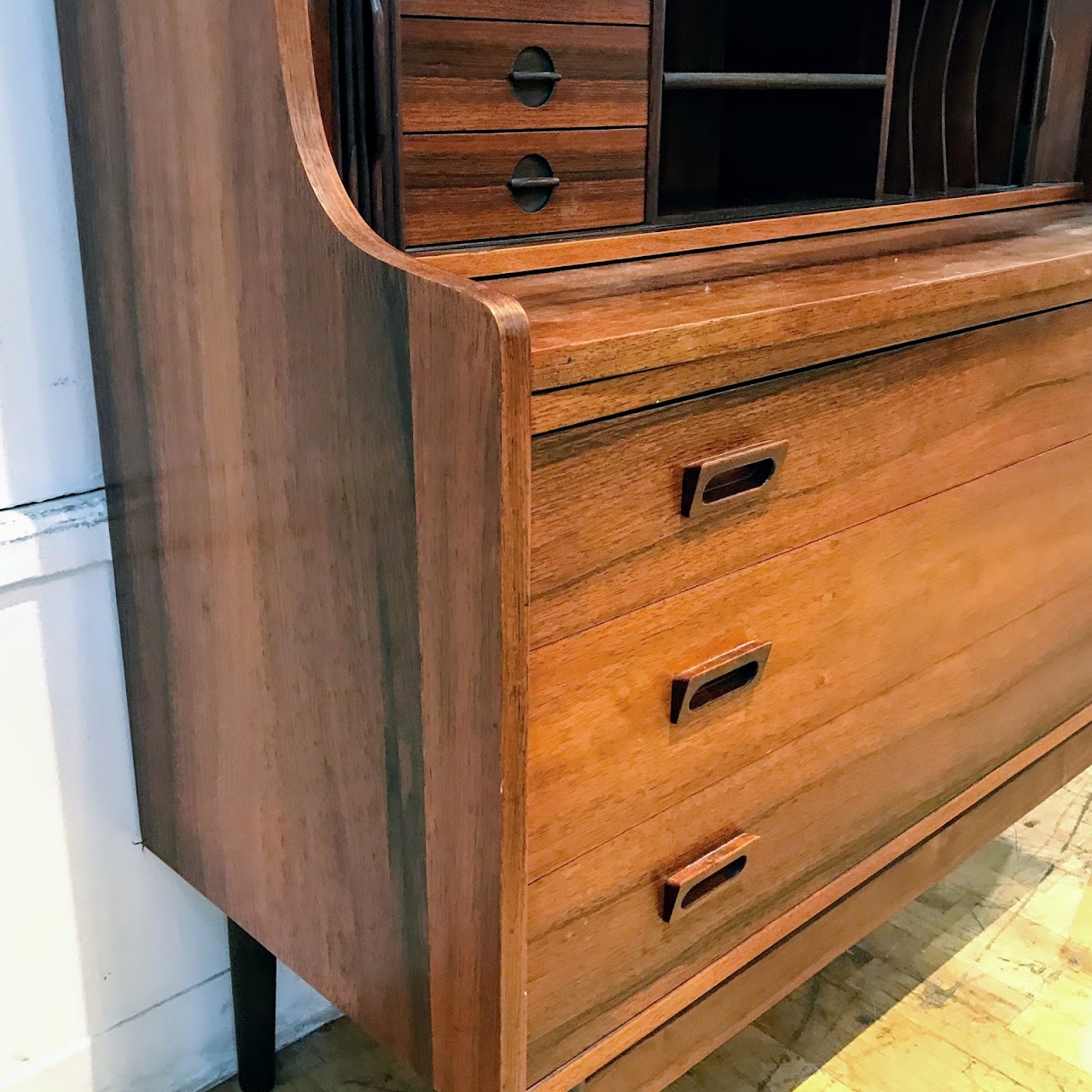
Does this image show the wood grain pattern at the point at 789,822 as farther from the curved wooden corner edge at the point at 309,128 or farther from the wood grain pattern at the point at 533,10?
the wood grain pattern at the point at 533,10

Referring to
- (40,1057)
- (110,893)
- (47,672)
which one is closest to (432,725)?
(47,672)

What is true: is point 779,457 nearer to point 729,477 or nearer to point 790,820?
point 729,477

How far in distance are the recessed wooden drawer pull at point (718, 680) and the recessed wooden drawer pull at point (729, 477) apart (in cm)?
12

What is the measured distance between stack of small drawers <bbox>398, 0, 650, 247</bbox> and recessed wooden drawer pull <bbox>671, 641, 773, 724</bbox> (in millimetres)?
355

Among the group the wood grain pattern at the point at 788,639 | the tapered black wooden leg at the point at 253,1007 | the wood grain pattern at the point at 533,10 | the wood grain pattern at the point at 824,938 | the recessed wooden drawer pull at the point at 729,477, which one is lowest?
the tapered black wooden leg at the point at 253,1007

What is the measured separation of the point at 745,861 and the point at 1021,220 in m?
0.75

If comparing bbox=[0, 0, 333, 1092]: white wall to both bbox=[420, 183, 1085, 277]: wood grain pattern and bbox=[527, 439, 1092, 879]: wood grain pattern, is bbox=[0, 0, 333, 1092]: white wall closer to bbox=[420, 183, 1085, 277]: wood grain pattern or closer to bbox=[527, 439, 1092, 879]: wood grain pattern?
bbox=[420, 183, 1085, 277]: wood grain pattern

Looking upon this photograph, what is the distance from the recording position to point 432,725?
730 mm

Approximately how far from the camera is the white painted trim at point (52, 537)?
3.30ft

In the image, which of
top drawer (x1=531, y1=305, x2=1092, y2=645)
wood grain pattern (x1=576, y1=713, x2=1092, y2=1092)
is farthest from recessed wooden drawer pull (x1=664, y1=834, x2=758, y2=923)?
top drawer (x1=531, y1=305, x2=1092, y2=645)

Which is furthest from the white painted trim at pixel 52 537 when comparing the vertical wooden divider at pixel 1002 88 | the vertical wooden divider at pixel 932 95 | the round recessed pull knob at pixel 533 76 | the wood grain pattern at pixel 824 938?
the vertical wooden divider at pixel 1002 88

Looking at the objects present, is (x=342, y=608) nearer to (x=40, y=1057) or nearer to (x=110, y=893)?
(x=110, y=893)

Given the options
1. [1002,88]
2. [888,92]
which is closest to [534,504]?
[888,92]

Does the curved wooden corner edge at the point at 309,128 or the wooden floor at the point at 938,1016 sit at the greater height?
the curved wooden corner edge at the point at 309,128
